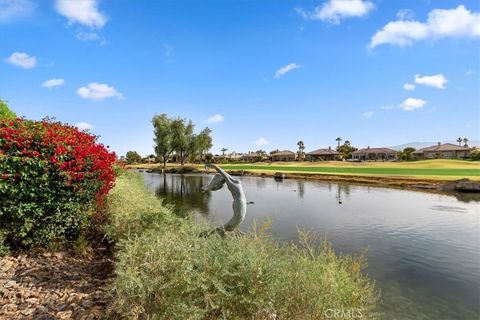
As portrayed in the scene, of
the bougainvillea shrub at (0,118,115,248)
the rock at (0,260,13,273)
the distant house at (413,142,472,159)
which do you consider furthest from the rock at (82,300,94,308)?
the distant house at (413,142,472,159)

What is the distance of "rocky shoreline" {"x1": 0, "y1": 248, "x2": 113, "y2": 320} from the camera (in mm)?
4277

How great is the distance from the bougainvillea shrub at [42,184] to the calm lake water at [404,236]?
348cm

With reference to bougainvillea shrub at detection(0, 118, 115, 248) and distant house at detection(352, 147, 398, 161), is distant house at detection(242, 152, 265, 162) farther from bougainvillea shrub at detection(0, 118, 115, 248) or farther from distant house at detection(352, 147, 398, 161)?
bougainvillea shrub at detection(0, 118, 115, 248)

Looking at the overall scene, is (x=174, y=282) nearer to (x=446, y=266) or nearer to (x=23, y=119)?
(x=23, y=119)

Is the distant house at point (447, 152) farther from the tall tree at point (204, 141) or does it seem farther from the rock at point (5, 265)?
the rock at point (5, 265)

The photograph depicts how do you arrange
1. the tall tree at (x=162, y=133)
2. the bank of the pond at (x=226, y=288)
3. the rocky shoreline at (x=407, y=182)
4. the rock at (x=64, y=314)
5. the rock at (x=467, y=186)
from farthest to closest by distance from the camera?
the tall tree at (x=162, y=133) → the rocky shoreline at (x=407, y=182) → the rock at (x=467, y=186) → the rock at (x=64, y=314) → the bank of the pond at (x=226, y=288)

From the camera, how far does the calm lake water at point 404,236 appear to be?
7879mm

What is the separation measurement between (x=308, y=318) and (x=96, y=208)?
608cm

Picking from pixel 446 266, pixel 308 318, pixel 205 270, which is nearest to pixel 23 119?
pixel 205 270

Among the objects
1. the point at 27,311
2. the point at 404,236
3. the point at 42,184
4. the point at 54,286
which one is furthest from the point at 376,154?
the point at 27,311

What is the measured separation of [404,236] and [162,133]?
58578 millimetres

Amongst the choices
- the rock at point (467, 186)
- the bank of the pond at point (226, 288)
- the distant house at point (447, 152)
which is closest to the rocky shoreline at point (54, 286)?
the bank of the pond at point (226, 288)

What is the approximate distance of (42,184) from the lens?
6098mm

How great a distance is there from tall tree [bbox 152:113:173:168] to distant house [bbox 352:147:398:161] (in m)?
69.8
